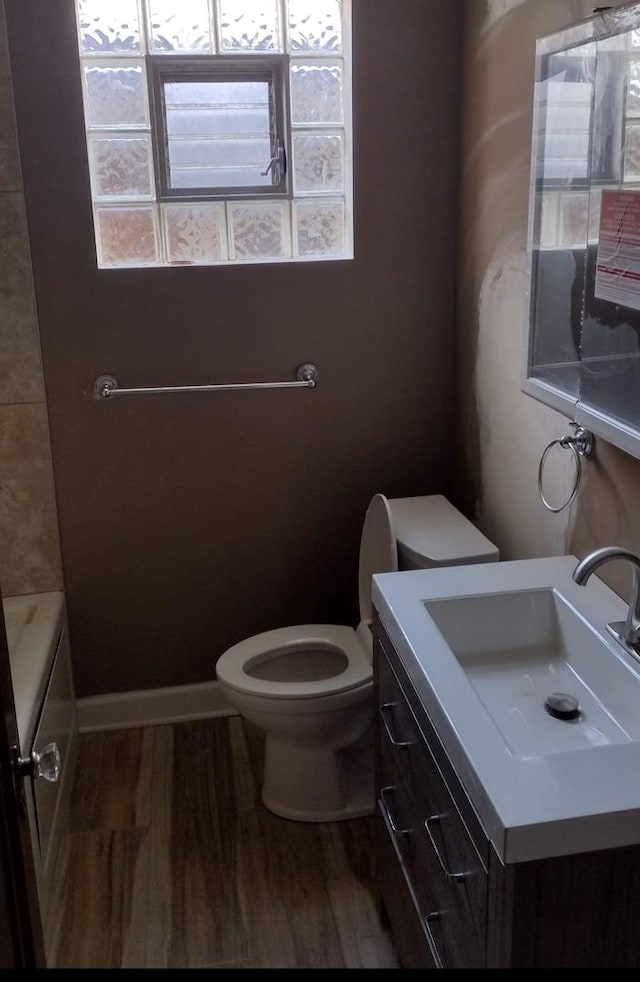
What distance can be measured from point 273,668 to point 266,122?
61.9 inches

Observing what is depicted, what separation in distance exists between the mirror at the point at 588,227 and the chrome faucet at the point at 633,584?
21 cm

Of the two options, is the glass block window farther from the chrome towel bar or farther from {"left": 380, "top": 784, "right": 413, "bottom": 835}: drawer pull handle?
{"left": 380, "top": 784, "right": 413, "bottom": 835}: drawer pull handle

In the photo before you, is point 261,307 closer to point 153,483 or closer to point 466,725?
point 153,483

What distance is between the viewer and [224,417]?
2.76 meters

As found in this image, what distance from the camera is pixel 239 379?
2729mm

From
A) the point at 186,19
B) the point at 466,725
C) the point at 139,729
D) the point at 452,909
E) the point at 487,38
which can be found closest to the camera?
the point at 466,725

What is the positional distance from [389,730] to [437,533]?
0.68 metres

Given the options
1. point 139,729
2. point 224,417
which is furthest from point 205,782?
point 224,417

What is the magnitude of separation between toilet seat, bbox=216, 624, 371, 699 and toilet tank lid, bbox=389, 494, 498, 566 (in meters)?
0.35

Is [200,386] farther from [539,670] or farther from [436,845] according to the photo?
[436,845]

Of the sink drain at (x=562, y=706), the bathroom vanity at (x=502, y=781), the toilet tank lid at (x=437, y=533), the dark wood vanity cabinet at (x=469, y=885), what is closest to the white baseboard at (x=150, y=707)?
the toilet tank lid at (x=437, y=533)

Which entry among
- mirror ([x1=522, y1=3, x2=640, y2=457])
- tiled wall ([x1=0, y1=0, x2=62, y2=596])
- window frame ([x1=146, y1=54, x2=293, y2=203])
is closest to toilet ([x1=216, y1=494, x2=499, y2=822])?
mirror ([x1=522, y1=3, x2=640, y2=457])

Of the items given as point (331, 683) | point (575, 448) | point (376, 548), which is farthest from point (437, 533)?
point (575, 448)

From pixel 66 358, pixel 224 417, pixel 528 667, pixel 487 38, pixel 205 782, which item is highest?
pixel 487 38
